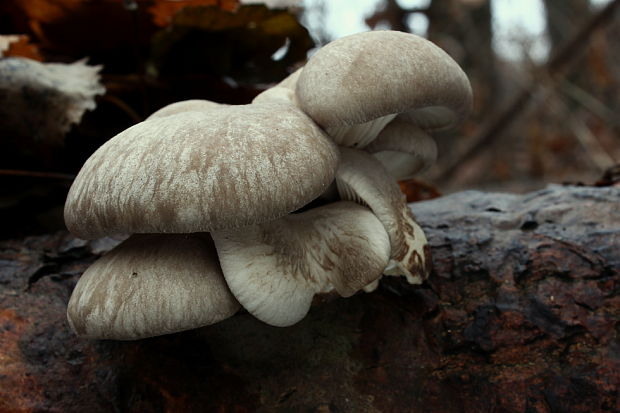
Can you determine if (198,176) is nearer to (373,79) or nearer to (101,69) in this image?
(373,79)

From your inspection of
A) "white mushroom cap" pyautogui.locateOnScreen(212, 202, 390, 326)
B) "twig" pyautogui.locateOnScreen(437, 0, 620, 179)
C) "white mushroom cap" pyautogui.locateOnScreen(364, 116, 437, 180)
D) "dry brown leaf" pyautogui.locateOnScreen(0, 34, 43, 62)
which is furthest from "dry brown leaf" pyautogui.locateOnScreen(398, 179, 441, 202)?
"twig" pyautogui.locateOnScreen(437, 0, 620, 179)

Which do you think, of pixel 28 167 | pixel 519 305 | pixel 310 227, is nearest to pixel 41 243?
pixel 28 167

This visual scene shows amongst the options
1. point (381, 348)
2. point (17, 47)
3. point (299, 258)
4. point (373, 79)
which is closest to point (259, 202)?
point (299, 258)

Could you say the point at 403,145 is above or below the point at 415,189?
above

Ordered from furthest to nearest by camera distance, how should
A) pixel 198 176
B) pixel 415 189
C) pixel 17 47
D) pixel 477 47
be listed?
pixel 477 47, pixel 415 189, pixel 17 47, pixel 198 176

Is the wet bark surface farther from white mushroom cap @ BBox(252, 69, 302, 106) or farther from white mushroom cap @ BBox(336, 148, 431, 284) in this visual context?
white mushroom cap @ BBox(252, 69, 302, 106)

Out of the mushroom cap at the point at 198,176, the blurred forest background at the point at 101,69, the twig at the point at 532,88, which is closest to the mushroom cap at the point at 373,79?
the mushroom cap at the point at 198,176
